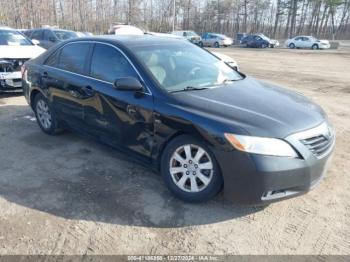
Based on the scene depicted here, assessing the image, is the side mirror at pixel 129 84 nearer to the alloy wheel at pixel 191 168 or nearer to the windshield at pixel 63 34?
the alloy wheel at pixel 191 168

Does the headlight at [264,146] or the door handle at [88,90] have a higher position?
the door handle at [88,90]

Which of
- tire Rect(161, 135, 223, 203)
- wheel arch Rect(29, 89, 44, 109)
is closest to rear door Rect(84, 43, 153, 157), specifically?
tire Rect(161, 135, 223, 203)

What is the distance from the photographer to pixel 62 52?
476 centimetres

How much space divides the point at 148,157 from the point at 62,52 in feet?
7.62

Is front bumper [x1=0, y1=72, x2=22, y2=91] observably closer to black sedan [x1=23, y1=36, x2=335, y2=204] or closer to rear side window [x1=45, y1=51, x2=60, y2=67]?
rear side window [x1=45, y1=51, x2=60, y2=67]

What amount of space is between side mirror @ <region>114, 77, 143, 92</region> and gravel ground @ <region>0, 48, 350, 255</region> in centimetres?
Answer: 108

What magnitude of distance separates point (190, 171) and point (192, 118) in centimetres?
55

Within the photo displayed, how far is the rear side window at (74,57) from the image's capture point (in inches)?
170

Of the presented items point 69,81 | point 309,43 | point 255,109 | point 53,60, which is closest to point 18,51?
point 53,60

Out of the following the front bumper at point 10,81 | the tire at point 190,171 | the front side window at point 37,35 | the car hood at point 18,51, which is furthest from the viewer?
the front side window at point 37,35

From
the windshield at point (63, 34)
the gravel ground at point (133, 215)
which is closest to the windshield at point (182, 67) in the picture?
the gravel ground at point (133, 215)

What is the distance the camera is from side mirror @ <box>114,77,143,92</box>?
3.42 meters

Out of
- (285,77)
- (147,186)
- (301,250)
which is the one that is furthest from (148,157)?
(285,77)

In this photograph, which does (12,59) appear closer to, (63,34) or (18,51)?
(18,51)
